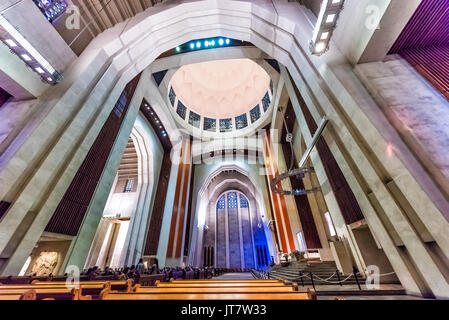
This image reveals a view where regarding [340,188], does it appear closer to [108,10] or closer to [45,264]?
[108,10]

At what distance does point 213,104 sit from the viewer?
19531 millimetres

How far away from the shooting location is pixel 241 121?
18688mm

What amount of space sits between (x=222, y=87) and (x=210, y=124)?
14.8ft

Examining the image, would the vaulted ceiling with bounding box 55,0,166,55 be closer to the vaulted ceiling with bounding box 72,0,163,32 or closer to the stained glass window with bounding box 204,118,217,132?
the vaulted ceiling with bounding box 72,0,163,32

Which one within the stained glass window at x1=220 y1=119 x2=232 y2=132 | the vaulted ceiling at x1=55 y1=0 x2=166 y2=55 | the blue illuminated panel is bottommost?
the blue illuminated panel

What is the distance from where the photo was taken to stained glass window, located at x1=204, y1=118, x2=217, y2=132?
1858 centimetres

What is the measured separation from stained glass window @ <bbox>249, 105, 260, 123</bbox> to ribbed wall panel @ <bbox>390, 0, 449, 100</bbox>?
13031 mm

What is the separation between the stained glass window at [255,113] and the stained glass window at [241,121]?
682 millimetres

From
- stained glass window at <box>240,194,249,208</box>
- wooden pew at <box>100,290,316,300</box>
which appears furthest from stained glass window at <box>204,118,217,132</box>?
wooden pew at <box>100,290,316,300</box>

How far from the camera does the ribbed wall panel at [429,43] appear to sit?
3986mm

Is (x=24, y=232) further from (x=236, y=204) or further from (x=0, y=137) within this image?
(x=236, y=204)

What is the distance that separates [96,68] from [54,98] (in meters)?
1.69

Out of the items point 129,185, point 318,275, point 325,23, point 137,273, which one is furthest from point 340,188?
point 129,185
